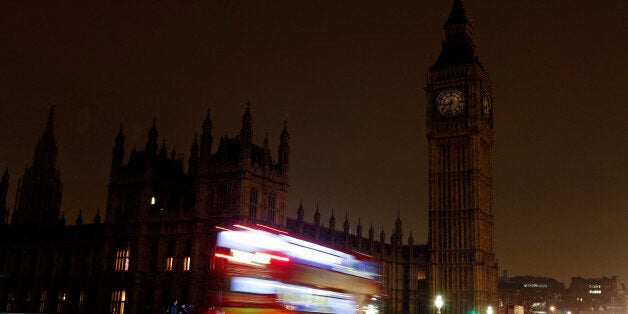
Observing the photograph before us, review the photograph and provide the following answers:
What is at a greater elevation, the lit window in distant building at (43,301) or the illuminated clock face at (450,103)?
the illuminated clock face at (450,103)

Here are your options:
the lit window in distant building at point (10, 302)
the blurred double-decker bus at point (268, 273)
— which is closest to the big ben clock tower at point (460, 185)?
the lit window in distant building at point (10, 302)

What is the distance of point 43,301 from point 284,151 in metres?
30.5

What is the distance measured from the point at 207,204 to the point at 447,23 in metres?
46.3

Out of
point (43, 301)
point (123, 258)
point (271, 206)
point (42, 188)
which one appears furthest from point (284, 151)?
point (42, 188)

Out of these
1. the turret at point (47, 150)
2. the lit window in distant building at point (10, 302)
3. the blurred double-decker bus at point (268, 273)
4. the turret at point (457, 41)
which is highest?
the turret at point (457, 41)

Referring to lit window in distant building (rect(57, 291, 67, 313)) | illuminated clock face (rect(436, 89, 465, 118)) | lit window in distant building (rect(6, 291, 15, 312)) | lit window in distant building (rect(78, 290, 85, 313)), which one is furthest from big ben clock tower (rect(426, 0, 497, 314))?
lit window in distant building (rect(6, 291, 15, 312))

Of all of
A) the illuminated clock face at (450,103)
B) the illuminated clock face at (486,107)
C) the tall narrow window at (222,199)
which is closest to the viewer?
the tall narrow window at (222,199)

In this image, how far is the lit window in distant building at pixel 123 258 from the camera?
216ft

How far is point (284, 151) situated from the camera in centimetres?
6544

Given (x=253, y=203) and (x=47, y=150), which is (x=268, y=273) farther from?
(x=47, y=150)

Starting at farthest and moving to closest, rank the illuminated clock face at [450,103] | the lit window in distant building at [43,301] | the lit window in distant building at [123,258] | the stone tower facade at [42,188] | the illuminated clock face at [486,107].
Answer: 1. the stone tower facade at [42,188]
2. the illuminated clock face at [486,107]
3. the illuminated clock face at [450,103]
4. the lit window in distant building at [43,301]
5. the lit window in distant building at [123,258]

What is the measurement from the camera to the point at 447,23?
92.9 metres

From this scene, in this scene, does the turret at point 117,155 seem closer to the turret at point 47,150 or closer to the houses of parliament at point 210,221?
the houses of parliament at point 210,221

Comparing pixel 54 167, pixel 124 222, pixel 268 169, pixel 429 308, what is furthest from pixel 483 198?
pixel 54 167
